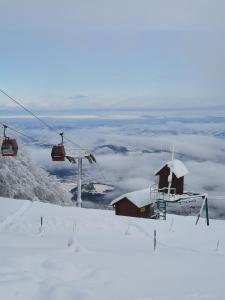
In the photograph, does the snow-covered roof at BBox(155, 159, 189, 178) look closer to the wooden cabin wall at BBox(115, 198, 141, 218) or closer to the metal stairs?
the metal stairs

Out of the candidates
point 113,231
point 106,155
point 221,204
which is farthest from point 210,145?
point 113,231

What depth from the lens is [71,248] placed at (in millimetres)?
11016

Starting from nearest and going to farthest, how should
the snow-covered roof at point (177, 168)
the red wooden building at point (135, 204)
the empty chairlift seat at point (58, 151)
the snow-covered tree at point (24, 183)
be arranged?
the empty chairlift seat at point (58, 151)
the snow-covered roof at point (177, 168)
the red wooden building at point (135, 204)
the snow-covered tree at point (24, 183)

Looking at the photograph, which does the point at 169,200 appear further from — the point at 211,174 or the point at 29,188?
the point at 211,174

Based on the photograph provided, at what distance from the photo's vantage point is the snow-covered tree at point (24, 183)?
146 feet

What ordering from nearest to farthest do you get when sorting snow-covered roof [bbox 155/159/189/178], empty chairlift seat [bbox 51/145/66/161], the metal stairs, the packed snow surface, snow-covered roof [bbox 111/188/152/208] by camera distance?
the packed snow surface < empty chairlift seat [bbox 51/145/66/161] < the metal stairs < snow-covered roof [bbox 155/159/189/178] < snow-covered roof [bbox 111/188/152/208]

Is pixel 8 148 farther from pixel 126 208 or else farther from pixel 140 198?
pixel 126 208

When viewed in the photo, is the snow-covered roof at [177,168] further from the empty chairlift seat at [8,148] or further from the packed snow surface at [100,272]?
the packed snow surface at [100,272]

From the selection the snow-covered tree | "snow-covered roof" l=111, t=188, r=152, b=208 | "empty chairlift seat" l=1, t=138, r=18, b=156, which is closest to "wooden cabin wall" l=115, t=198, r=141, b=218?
"snow-covered roof" l=111, t=188, r=152, b=208

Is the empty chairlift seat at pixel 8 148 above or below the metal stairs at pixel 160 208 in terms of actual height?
above

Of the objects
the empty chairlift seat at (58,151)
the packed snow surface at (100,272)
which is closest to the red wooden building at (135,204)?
the empty chairlift seat at (58,151)

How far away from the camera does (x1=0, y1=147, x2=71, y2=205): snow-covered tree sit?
44.6m

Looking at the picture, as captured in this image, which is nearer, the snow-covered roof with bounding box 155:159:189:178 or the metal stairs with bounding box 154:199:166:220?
the metal stairs with bounding box 154:199:166:220

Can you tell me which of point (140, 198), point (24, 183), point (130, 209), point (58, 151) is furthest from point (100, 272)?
point (24, 183)
